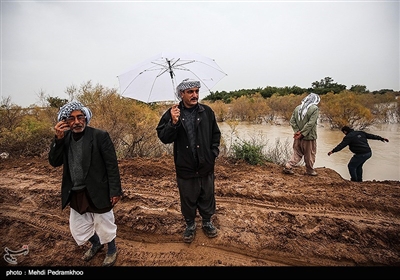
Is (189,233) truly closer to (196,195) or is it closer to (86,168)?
(196,195)

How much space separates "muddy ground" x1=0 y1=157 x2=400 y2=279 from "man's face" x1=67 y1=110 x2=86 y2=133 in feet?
5.14

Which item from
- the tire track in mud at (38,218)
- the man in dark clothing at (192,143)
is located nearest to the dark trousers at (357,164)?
the man in dark clothing at (192,143)

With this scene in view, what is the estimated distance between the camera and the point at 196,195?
2453 mm

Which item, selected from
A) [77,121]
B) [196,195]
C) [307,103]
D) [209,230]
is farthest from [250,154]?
[77,121]

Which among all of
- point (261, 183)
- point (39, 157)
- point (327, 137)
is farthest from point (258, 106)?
point (39, 157)

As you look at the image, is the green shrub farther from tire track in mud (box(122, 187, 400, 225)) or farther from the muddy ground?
tire track in mud (box(122, 187, 400, 225))

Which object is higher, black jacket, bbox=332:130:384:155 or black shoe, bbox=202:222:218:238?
black jacket, bbox=332:130:384:155

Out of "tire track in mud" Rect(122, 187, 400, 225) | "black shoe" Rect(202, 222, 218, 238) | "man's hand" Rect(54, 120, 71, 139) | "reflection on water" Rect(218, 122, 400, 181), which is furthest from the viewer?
"reflection on water" Rect(218, 122, 400, 181)

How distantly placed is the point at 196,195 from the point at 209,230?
0.55m

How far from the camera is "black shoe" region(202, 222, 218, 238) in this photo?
102 inches

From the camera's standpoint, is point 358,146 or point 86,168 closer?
point 86,168

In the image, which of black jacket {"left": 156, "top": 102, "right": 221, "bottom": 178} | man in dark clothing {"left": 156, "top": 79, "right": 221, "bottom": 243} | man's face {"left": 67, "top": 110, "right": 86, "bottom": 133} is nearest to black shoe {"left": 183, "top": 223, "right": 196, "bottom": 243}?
man in dark clothing {"left": 156, "top": 79, "right": 221, "bottom": 243}

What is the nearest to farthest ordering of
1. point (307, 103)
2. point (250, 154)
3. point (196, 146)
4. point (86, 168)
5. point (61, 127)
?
point (61, 127), point (86, 168), point (196, 146), point (307, 103), point (250, 154)
